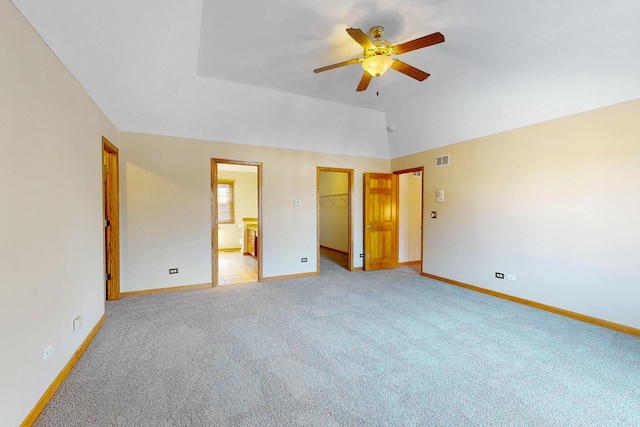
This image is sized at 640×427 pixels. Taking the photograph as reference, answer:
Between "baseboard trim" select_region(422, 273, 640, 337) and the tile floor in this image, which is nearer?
"baseboard trim" select_region(422, 273, 640, 337)

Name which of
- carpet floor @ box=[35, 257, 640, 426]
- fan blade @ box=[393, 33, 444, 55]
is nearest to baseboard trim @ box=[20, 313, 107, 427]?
carpet floor @ box=[35, 257, 640, 426]

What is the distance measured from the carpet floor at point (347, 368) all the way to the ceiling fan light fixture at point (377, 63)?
2.65 metres

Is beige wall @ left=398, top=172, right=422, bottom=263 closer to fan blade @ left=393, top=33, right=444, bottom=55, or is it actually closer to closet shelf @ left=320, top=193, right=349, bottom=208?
closet shelf @ left=320, top=193, right=349, bottom=208

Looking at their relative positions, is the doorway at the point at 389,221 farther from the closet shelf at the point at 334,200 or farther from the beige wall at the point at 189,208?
the closet shelf at the point at 334,200

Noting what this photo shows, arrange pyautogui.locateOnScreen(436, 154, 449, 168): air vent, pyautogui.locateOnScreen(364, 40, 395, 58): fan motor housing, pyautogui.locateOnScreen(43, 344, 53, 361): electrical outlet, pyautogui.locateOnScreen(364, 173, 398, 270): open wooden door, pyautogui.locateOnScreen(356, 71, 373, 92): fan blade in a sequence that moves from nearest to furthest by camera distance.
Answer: pyautogui.locateOnScreen(43, 344, 53, 361): electrical outlet, pyautogui.locateOnScreen(364, 40, 395, 58): fan motor housing, pyautogui.locateOnScreen(356, 71, 373, 92): fan blade, pyautogui.locateOnScreen(436, 154, 449, 168): air vent, pyautogui.locateOnScreen(364, 173, 398, 270): open wooden door

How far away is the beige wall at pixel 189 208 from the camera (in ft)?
13.0

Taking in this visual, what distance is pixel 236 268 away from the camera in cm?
585

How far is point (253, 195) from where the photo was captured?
8539mm

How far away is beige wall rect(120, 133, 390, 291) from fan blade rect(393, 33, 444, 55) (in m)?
2.95

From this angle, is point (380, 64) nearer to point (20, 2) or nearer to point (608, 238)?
point (20, 2)

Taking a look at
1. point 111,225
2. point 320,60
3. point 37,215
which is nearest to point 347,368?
point 37,215

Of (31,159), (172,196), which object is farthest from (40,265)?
(172,196)

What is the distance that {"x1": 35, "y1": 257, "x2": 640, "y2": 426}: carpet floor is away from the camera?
1687 mm

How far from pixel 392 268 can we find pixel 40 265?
5.41 m
